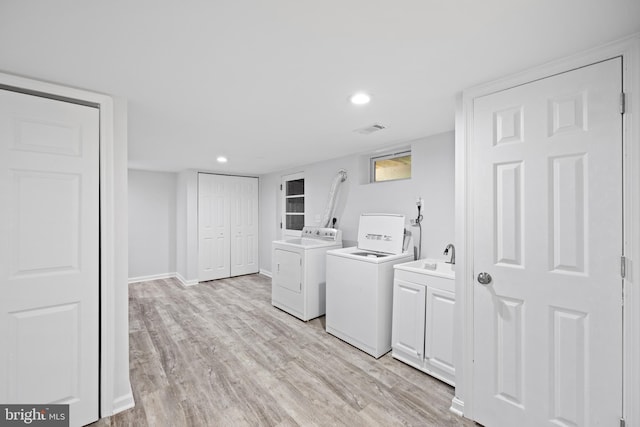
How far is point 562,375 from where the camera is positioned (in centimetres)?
144

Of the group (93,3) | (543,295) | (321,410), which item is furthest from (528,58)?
(321,410)

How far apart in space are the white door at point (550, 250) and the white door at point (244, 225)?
478 centimetres

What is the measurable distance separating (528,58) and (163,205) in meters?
5.97

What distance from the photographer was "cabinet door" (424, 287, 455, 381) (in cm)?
215

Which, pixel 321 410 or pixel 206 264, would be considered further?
pixel 206 264

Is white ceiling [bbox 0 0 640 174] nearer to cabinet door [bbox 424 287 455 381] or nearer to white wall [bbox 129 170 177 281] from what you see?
cabinet door [bbox 424 287 455 381]

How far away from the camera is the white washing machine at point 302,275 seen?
11.3 feet

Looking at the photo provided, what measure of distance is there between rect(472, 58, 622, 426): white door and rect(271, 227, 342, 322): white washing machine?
6.74ft

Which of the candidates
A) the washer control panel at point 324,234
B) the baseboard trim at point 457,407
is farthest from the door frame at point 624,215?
the washer control panel at point 324,234

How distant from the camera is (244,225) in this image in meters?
5.77

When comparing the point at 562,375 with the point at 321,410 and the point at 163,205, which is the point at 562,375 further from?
the point at 163,205

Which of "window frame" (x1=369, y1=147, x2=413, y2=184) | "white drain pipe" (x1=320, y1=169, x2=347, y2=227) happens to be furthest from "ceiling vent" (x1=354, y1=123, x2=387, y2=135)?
"white drain pipe" (x1=320, y1=169, x2=347, y2=227)

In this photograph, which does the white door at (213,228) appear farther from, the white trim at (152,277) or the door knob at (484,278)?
the door knob at (484,278)

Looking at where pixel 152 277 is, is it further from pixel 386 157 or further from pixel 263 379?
pixel 386 157
